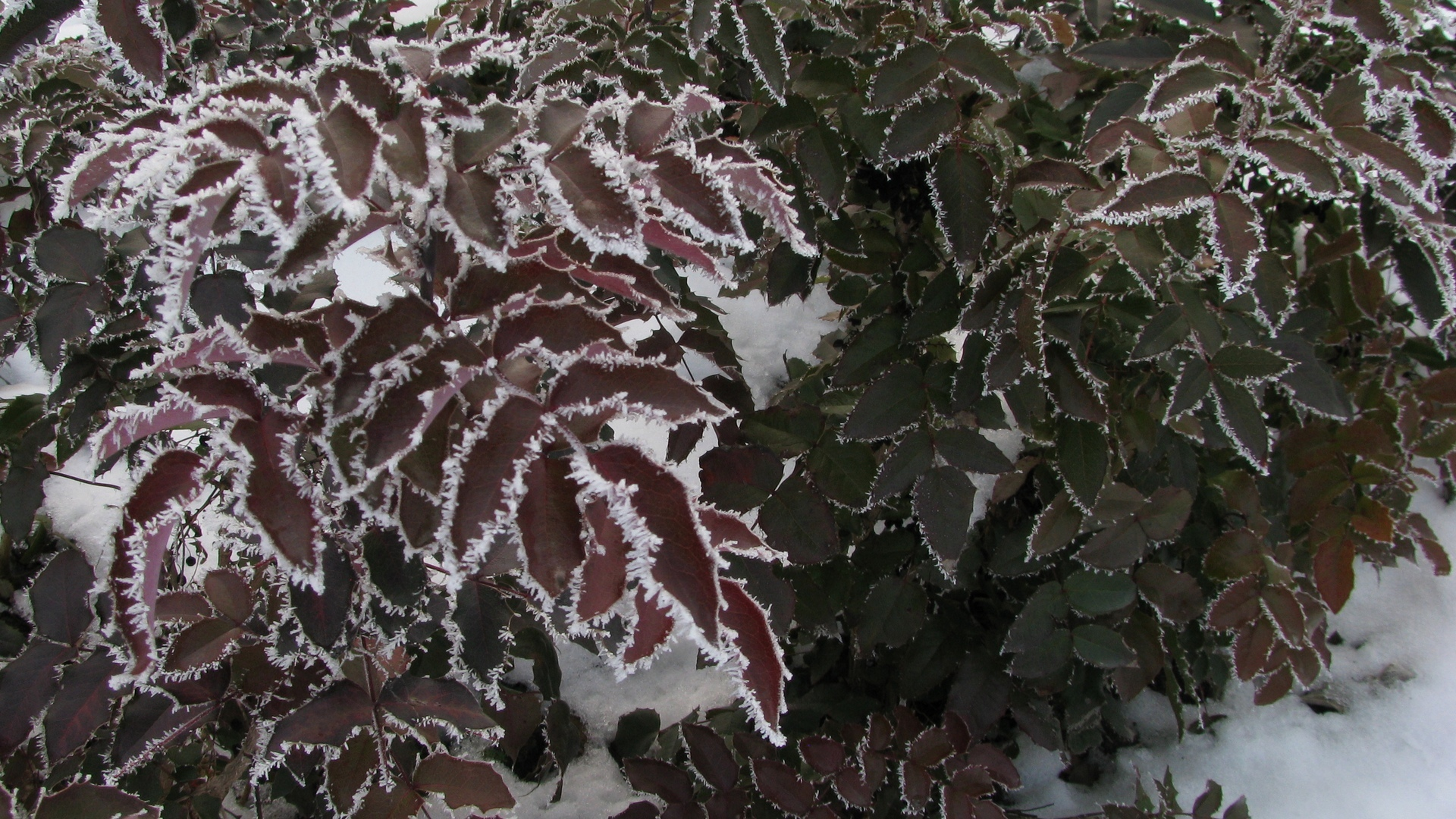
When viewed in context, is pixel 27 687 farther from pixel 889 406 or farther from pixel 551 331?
pixel 889 406

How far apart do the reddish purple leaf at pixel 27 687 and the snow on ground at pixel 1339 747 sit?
1.39 m

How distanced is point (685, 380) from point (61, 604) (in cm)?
70

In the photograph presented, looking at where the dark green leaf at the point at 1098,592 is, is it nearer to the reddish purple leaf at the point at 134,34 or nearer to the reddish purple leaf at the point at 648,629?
the reddish purple leaf at the point at 648,629

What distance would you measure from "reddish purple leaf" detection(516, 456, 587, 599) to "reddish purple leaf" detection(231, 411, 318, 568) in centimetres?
14

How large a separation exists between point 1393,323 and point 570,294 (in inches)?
63.6

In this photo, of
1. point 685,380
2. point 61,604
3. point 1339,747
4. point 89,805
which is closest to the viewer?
point 685,380

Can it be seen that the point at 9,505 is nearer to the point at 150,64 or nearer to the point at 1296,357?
the point at 150,64

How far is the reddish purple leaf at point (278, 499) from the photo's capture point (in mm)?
530

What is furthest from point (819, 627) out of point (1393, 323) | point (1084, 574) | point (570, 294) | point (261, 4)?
point (1393, 323)

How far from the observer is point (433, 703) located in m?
0.80

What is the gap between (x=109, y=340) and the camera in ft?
3.05

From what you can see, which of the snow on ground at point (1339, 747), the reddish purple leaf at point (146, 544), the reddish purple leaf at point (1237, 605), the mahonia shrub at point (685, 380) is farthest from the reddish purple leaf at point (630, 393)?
the snow on ground at point (1339, 747)

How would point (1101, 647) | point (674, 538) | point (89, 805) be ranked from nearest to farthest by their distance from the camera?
point (674, 538)
point (89, 805)
point (1101, 647)

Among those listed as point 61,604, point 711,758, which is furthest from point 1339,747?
point 61,604
